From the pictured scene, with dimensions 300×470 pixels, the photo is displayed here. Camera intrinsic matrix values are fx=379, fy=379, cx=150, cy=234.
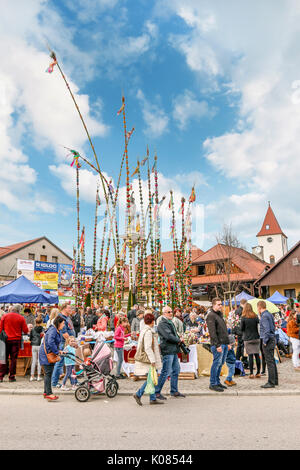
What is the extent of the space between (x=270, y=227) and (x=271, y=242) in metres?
3.31

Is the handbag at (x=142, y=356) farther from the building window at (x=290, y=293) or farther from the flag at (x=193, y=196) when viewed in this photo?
the building window at (x=290, y=293)

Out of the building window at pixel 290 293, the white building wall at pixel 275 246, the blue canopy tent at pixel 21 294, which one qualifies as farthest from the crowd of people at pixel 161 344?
the white building wall at pixel 275 246

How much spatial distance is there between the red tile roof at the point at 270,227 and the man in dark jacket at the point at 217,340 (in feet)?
246

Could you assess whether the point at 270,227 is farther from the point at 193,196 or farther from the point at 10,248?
the point at 193,196

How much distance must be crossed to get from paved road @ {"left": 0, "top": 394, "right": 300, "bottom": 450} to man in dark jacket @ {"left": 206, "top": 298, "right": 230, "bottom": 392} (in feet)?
1.55

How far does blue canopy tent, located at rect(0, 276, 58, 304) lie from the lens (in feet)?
48.8

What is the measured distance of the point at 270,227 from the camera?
80375 millimetres

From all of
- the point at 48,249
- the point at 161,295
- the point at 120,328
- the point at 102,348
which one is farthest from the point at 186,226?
the point at 48,249

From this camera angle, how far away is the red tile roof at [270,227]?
79.1m

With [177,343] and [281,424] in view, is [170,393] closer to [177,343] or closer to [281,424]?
[177,343]

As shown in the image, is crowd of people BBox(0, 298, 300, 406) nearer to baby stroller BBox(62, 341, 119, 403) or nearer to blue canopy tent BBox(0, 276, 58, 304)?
baby stroller BBox(62, 341, 119, 403)

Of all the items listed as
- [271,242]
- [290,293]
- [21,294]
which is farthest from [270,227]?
[21,294]

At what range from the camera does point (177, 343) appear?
696cm

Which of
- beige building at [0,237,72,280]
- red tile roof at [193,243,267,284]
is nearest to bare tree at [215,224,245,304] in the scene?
red tile roof at [193,243,267,284]
